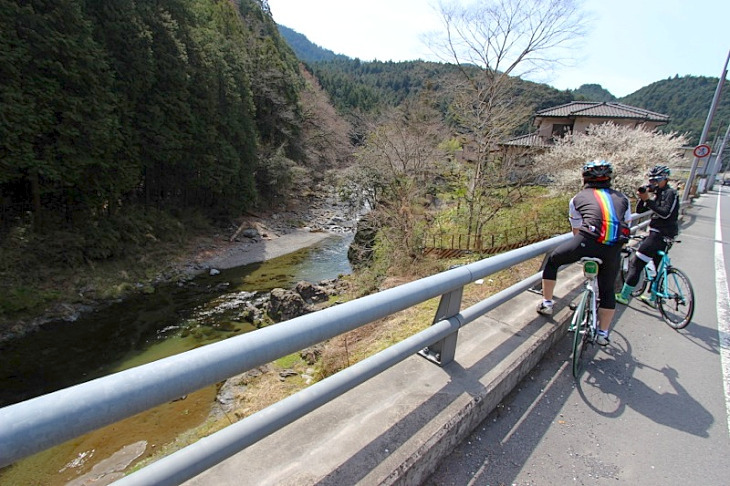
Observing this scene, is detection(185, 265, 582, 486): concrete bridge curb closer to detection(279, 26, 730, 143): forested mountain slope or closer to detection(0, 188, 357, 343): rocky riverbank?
detection(0, 188, 357, 343): rocky riverbank

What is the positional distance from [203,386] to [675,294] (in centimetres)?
549

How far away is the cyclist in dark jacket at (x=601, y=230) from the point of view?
3014mm

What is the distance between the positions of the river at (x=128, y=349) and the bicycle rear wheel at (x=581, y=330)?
16.3 ft

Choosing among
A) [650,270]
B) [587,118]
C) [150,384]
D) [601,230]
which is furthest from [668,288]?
[587,118]

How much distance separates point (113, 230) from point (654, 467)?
18.3 metres

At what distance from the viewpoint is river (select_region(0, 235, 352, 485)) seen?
19.6ft

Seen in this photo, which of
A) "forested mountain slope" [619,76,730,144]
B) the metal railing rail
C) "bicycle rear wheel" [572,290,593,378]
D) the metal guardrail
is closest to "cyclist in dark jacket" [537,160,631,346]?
"bicycle rear wheel" [572,290,593,378]

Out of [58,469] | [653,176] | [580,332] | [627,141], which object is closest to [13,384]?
[58,469]

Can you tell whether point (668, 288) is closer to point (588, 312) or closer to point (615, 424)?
point (588, 312)

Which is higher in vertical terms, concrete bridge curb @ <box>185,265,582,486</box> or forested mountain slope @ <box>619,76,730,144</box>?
forested mountain slope @ <box>619,76,730,144</box>

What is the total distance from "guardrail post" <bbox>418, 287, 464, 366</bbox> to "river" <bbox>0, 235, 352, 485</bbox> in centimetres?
391

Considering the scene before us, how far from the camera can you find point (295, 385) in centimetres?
652

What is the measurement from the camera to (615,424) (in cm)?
249

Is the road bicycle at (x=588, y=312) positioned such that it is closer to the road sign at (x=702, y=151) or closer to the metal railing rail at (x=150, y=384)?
the metal railing rail at (x=150, y=384)
